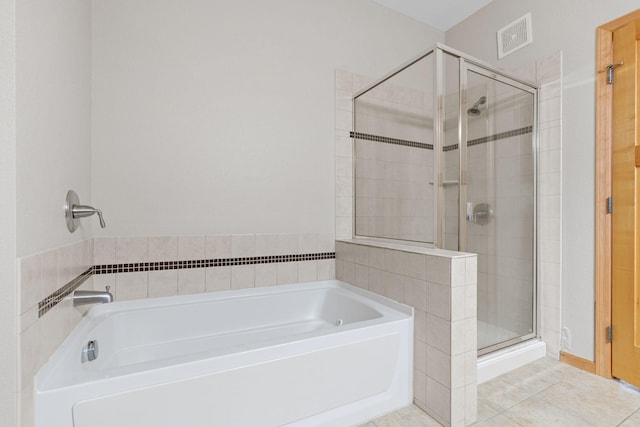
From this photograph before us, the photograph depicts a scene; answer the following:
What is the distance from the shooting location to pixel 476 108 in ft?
6.14

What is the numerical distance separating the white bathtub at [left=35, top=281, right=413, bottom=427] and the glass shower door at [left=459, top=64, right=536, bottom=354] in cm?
67

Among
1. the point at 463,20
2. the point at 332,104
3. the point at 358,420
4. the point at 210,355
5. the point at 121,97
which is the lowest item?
the point at 358,420

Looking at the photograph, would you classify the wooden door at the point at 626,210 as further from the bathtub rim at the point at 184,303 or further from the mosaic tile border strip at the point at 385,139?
the bathtub rim at the point at 184,303

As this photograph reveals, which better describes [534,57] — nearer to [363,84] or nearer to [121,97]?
[363,84]

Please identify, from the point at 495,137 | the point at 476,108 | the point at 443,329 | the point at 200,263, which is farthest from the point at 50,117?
the point at 495,137

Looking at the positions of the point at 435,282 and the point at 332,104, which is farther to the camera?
the point at 332,104

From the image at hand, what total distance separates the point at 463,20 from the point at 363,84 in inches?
48.5

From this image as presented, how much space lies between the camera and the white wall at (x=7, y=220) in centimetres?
83

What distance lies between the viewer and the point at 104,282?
1.70 meters

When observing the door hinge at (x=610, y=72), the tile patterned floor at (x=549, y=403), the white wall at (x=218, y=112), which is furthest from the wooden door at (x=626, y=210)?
the white wall at (x=218, y=112)

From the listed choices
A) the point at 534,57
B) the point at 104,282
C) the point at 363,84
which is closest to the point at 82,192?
the point at 104,282

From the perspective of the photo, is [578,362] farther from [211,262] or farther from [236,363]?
[211,262]

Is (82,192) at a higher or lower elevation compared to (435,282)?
higher

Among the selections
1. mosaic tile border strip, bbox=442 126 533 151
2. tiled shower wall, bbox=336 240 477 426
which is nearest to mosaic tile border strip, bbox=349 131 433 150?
mosaic tile border strip, bbox=442 126 533 151
